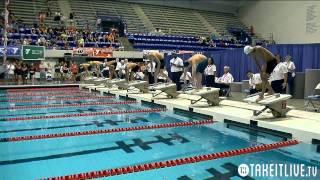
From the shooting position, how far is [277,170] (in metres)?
3.54

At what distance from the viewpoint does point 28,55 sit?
640 inches

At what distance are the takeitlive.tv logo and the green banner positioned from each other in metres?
14.7

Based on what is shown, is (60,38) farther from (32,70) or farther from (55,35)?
(32,70)

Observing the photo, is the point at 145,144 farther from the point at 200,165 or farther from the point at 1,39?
the point at 1,39

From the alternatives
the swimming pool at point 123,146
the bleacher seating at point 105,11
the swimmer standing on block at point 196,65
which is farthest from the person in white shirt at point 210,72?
the bleacher seating at point 105,11

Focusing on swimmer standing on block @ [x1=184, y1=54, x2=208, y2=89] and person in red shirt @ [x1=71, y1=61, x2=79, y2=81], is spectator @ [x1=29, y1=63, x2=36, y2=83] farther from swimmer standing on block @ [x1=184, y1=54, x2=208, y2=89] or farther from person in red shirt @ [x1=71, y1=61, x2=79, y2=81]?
swimmer standing on block @ [x1=184, y1=54, x2=208, y2=89]

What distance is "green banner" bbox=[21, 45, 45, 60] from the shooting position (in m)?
16.1

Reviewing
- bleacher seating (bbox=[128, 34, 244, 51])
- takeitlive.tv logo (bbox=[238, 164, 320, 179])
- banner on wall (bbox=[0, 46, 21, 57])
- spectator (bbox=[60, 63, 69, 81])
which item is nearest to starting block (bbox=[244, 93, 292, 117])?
takeitlive.tv logo (bbox=[238, 164, 320, 179])

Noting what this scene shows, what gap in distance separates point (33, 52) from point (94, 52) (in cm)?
323

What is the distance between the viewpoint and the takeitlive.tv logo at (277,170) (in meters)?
3.39

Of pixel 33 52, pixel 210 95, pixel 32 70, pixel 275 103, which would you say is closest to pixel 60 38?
pixel 32 70

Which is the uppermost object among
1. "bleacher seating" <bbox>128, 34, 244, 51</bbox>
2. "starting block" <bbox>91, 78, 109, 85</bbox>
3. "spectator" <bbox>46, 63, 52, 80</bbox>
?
"bleacher seating" <bbox>128, 34, 244, 51</bbox>

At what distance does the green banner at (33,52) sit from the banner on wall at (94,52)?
6.06ft

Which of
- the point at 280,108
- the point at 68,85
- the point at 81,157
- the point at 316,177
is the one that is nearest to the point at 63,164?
the point at 81,157
